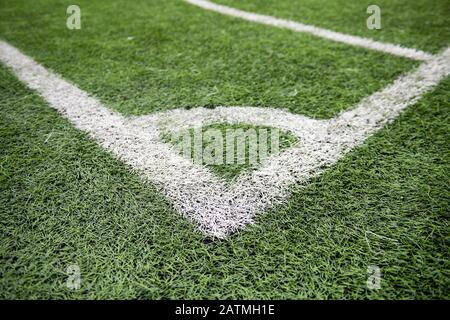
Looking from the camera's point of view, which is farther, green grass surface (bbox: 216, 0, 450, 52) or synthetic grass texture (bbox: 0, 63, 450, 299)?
green grass surface (bbox: 216, 0, 450, 52)

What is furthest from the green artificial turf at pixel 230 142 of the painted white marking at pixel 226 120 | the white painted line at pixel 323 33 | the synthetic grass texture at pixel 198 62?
the white painted line at pixel 323 33

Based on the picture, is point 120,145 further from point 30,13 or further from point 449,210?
point 30,13

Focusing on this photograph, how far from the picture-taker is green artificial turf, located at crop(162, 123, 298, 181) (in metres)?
1.75

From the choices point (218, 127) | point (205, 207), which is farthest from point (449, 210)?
point (218, 127)

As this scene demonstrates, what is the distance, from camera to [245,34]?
10.9 ft

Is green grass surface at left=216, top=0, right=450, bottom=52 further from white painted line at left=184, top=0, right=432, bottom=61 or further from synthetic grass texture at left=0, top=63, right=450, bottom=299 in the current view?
synthetic grass texture at left=0, top=63, right=450, bottom=299

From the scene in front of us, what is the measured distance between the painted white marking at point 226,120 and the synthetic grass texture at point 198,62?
0.36 ft

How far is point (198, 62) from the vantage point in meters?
2.79

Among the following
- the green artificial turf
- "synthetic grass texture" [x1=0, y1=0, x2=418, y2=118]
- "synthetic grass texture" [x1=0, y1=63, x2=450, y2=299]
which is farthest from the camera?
"synthetic grass texture" [x1=0, y1=0, x2=418, y2=118]

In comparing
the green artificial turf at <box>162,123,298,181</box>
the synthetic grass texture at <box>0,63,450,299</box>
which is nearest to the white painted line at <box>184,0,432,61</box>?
the synthetic grass texture at <box>0,63,450,299</box>

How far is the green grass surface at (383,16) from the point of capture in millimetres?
3059

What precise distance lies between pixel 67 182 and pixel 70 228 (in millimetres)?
309

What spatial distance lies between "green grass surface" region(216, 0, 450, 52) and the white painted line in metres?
0.10

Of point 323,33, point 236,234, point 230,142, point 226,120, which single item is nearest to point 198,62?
point 226,120
